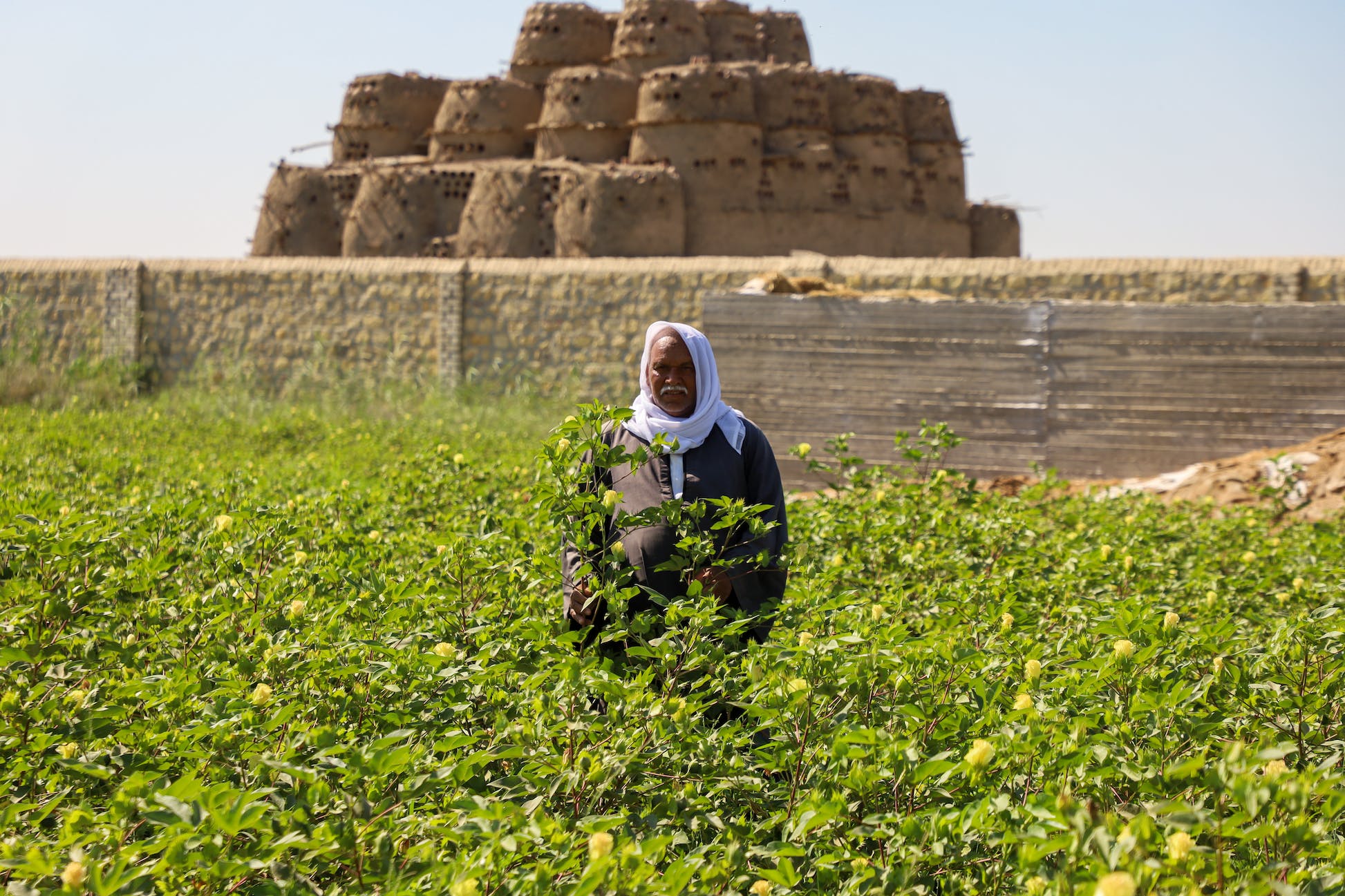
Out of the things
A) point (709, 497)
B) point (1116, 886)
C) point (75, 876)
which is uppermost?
point (709, 497)

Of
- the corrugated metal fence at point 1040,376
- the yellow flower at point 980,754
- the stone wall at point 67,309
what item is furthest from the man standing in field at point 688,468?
the stone wall at point 67,309

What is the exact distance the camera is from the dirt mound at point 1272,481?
6949 mm

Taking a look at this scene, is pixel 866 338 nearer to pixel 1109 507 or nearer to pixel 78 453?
pixel 1109 507

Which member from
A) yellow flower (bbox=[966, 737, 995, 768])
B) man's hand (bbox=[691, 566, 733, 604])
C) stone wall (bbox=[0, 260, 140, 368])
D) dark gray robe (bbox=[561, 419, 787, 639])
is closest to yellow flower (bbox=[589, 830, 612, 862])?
yellow flower (bbox=[966, 737, 995, 768])

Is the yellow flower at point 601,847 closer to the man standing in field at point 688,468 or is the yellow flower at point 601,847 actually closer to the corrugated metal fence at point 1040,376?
the man standing in field at point 688,468

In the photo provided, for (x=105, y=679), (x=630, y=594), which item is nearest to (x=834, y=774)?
(x=630, y=594)

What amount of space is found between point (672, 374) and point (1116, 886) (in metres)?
2.02

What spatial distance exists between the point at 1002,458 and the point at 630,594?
7.59 meters

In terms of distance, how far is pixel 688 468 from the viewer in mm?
3078

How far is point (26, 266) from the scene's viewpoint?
17062 mm

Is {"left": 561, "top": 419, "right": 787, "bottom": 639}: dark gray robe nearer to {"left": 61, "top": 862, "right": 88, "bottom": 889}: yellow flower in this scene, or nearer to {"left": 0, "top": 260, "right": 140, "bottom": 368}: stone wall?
{"left": 61, "top": 862, "right": 88, "bottom": 889}: yellow flower

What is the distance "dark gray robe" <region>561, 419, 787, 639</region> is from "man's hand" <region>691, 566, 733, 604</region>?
0.29ft

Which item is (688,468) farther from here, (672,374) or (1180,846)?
(1180,846)

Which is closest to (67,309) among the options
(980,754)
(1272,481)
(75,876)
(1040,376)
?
(1040,376)
